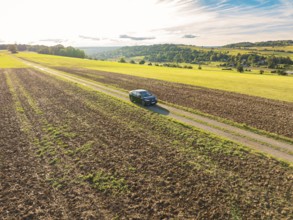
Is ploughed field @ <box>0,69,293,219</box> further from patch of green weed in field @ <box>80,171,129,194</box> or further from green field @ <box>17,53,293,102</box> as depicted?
green field @ <box>17,53,293,102</box>

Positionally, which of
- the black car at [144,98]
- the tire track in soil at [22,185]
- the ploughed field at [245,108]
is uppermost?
the black car at [144,98]

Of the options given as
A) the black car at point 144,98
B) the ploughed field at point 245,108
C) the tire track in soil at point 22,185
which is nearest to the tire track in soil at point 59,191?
the tire track in soil at point 22,185

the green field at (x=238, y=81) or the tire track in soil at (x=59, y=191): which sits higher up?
the green field at (x=238, y=81)

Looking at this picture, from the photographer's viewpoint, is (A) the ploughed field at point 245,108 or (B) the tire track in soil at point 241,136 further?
(A) the ploughed field at point 245,108

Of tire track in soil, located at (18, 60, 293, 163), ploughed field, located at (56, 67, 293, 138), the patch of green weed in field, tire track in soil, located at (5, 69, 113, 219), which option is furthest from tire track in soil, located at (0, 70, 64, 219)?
ploughed field, located at (56, 67, 293, 138)

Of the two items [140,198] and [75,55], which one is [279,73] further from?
[75,55]

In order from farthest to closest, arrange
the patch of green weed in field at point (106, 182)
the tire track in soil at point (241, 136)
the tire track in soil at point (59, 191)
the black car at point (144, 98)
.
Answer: the black car at point (144, 98) → the tire track in soil at point (241, 136) → the patch of green weed in field at point (106, 182) → the tire track in soil at point (59, 191)

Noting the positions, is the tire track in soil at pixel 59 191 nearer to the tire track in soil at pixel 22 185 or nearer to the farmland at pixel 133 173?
the farmland at pixel 133 173

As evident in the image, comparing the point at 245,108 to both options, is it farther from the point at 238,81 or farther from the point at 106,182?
the point at 238,81
